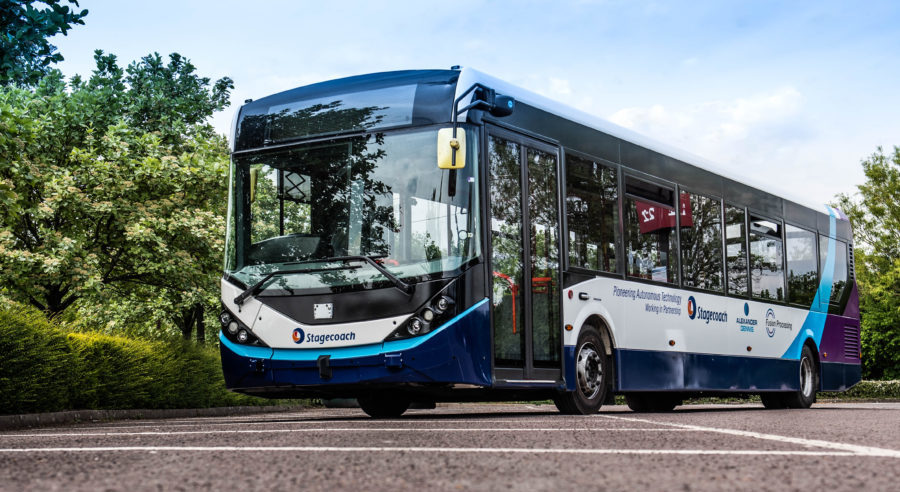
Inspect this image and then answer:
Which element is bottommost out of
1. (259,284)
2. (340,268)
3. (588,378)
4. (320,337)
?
(588,378)

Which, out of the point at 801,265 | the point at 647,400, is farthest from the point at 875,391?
the point at 647,400

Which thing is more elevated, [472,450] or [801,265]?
[801,265]

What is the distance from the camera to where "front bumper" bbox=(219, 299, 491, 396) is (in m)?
10.0

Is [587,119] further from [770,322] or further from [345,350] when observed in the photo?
[770,322]

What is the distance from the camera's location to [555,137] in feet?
38.8

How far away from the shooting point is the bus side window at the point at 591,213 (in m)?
11.8

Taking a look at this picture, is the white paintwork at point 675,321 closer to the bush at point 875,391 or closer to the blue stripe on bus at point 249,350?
the blue stripe on bus at point 249,350

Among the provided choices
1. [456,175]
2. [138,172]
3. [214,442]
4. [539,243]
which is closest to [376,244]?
[456,175]

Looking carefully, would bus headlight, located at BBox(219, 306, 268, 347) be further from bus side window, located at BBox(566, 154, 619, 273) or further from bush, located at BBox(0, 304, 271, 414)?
bush, located at BBox(0, 304, 271, 414)

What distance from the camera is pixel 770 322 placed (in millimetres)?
16281

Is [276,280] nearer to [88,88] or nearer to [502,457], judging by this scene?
[502,457]

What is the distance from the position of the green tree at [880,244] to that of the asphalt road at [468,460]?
136 ft

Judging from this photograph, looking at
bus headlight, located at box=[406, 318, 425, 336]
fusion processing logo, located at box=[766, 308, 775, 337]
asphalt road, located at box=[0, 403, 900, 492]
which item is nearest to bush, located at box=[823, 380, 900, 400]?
fusion processing logo, located at box=[766, 308, 775, 337]

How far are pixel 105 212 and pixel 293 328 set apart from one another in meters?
12.7
